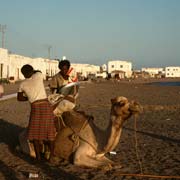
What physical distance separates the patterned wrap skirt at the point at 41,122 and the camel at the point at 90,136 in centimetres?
34

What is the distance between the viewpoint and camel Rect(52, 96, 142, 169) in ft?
22.7

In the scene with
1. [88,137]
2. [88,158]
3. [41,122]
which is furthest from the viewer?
[41,122]

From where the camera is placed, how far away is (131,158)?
8.14 m

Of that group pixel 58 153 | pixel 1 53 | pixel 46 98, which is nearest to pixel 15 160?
pixel 58 153

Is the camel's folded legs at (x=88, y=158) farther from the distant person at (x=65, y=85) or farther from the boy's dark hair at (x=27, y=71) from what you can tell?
the boy's dark hair at (x=27, y=71)

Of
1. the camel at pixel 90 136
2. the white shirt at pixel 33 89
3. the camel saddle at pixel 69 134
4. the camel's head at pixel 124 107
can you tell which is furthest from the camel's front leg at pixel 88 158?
the white shirt at pixel 33 89

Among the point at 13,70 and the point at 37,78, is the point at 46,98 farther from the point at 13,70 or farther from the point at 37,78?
the point at 13,70

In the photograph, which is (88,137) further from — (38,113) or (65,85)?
(65,85)

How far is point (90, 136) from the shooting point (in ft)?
24.9

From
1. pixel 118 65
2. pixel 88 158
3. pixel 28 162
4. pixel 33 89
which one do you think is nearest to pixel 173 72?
pixel 118 65

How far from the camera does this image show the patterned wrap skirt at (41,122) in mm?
7688

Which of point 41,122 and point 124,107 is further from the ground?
point 124,107

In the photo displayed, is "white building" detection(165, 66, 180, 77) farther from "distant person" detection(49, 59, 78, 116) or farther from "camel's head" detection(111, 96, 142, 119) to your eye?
"camel's head" detection(111, 96, 142, 119)

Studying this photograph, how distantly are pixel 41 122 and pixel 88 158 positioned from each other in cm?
102
